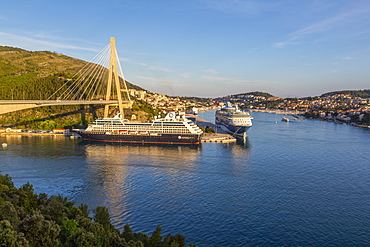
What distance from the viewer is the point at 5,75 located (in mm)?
61938

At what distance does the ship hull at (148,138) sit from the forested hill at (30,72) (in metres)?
15.2

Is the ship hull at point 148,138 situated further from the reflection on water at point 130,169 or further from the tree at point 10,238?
the tree at point 10,238

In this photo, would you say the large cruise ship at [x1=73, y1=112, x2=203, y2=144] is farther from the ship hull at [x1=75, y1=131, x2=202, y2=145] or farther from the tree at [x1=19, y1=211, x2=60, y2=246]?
the tree at [x1=19, y1=211, x2=60, y2=246]

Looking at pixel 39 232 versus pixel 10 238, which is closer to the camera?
pixel 10 238

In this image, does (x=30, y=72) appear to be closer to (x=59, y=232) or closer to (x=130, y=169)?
(x=130, y=169)

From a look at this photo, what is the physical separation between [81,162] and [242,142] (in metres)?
18.9

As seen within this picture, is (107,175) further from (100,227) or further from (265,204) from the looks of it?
(100,227)

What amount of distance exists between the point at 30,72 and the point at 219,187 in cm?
6300

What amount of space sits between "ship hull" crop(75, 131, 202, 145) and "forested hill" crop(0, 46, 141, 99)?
1517cm

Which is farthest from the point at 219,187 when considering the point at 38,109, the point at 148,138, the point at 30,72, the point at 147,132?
the point at 30,72

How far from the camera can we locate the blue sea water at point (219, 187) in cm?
1177

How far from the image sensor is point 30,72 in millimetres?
66250

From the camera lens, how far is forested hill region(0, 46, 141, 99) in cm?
4909

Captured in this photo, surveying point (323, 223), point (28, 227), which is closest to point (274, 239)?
point (323, 223)
